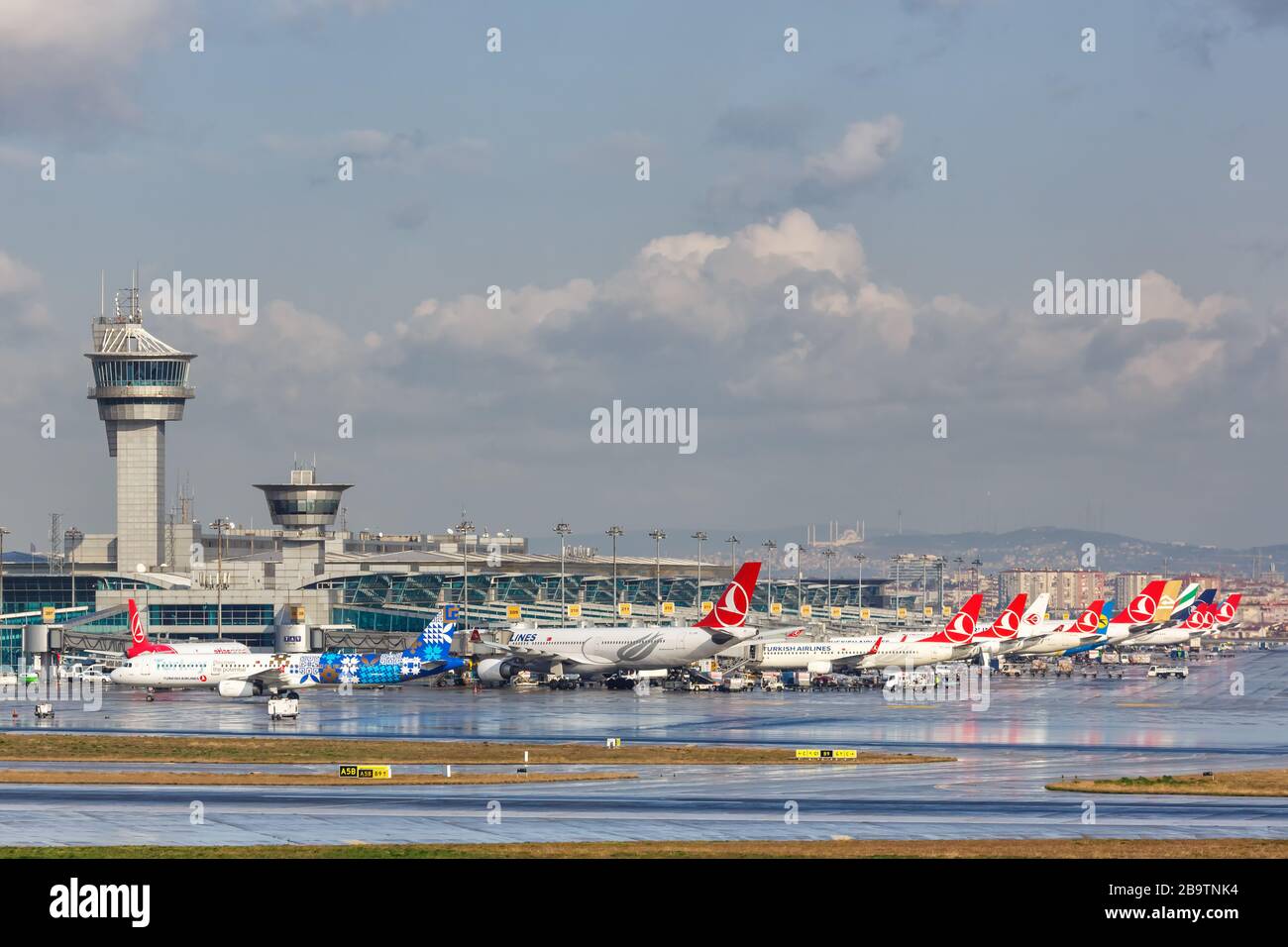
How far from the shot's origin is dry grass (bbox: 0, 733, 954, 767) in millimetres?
72312

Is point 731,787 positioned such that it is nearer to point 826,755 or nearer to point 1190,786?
point 826,755

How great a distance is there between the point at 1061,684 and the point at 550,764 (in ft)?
305

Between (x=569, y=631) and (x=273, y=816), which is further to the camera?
(x=569, y=631)

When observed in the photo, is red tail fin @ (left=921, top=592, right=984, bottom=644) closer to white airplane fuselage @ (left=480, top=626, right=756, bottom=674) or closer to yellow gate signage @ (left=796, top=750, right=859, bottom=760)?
white airplane fuselage @ (left=480, top=626, right=756, bottom=674)

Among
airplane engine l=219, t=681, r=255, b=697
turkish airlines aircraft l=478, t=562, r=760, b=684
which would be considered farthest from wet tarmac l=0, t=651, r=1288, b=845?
turkish airlines aircraft l=478, t=562, r=760, b=684

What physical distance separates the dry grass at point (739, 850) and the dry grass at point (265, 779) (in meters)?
18.8

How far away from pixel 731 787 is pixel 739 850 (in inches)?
703

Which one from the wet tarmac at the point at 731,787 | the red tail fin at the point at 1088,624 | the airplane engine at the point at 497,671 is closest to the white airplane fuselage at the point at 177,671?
the wet tarmac at the point at 731,787

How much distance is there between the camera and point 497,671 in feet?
479

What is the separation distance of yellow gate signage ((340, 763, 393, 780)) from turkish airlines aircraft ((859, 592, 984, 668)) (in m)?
96.7

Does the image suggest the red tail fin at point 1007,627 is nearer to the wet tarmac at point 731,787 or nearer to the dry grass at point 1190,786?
the wet tarmac at point 731,787
